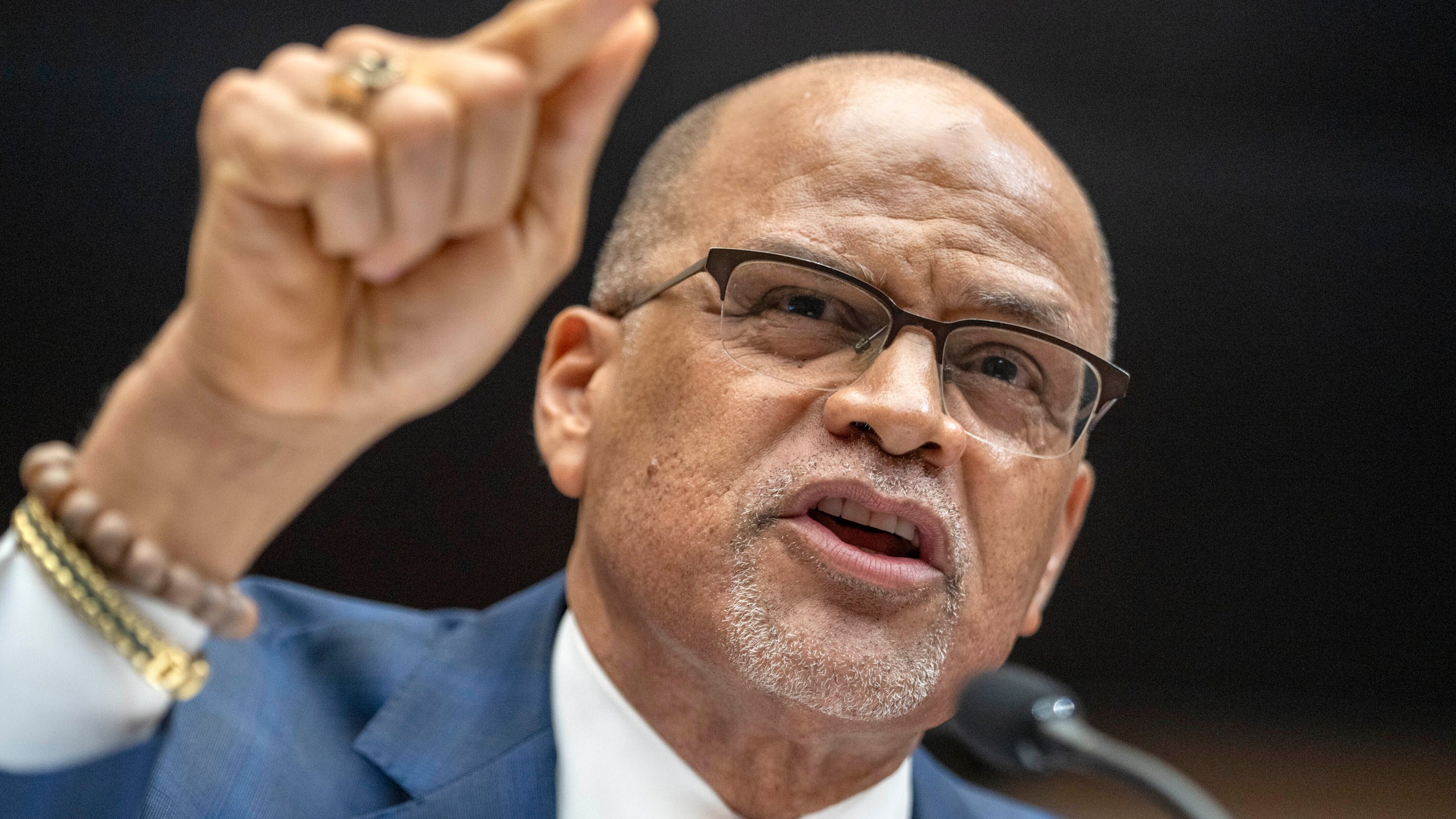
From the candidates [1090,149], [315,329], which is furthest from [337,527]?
[1090,149]

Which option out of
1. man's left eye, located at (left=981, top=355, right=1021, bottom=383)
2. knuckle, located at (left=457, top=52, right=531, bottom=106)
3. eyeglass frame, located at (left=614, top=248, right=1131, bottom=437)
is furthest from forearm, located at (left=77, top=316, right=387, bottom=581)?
man's left eye, located at (left=981, top=355, right=1021, bottom=383)

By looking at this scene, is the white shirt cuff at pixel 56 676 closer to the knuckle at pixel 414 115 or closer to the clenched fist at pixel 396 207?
the clenched fist at pixel 396 207

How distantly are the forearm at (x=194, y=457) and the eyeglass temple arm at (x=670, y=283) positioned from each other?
685mm

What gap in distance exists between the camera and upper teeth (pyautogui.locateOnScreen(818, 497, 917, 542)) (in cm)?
159

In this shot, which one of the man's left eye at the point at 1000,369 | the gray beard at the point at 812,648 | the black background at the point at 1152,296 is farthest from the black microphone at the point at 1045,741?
the black background at the point at 1152,296

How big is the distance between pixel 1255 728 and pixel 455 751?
2.44m

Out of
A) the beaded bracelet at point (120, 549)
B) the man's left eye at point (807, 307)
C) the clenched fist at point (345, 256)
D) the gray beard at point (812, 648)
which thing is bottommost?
the gray beard at point (812, 648)

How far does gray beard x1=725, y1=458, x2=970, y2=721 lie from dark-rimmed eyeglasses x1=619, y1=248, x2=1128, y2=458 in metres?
0.14

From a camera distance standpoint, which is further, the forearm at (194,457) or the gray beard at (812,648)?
the gray beard at (812,648)

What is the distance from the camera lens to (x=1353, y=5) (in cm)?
265

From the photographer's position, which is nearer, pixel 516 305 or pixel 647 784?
pixel 516 305

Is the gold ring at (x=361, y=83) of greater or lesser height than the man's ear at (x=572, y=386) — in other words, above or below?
above

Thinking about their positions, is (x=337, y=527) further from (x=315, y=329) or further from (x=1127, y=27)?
(x=1127, y=27)

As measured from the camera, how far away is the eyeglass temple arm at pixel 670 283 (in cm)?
173
